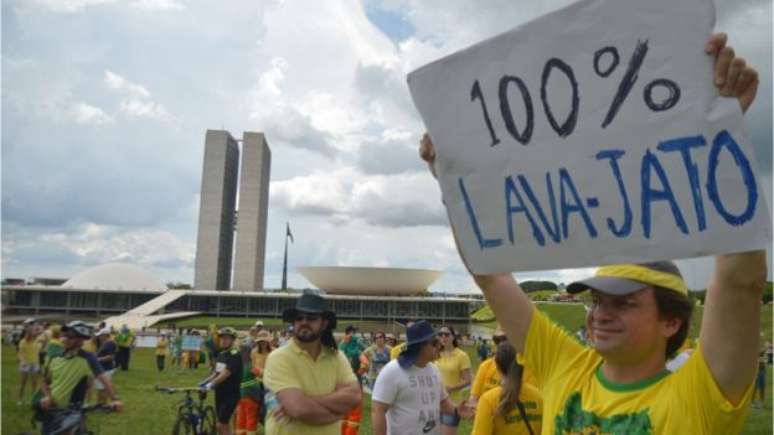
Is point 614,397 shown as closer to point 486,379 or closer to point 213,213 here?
point 486,379

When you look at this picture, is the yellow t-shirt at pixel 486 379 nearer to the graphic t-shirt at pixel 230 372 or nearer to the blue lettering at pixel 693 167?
the graphic t-shirt at pixel 230 372

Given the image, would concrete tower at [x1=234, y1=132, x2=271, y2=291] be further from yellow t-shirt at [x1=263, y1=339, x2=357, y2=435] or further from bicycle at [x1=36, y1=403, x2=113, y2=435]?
yellow t-shirt at [x1=263, y1=339, x2=357, y2=435]

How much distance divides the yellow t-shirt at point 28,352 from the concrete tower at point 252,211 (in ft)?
232

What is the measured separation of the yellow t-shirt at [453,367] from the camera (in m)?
7.40

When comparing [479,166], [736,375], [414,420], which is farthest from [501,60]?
[414,420]

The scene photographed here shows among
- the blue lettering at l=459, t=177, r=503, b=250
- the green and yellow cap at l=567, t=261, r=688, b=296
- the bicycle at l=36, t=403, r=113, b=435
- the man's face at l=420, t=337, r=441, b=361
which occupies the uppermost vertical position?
the blue lettering at l=459, t=177, r=503, b=250

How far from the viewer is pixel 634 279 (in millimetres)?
1782

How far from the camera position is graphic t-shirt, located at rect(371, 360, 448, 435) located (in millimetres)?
4301

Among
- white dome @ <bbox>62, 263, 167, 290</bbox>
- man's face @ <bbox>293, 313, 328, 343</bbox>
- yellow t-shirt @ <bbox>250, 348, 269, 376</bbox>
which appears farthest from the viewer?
white dome @ <bbox>62, 263, 167, 290</bbox>

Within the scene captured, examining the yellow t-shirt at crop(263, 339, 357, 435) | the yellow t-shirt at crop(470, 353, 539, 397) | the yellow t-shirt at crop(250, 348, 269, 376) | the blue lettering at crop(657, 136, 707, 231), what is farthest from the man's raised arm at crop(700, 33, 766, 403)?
the yellow t-shirt at crop(250, 348, 269, 376)

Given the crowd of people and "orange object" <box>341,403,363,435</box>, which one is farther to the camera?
"orange object" <box>341,403,363,435</box>

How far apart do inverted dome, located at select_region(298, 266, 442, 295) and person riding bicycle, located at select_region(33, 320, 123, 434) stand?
70668 millimetres

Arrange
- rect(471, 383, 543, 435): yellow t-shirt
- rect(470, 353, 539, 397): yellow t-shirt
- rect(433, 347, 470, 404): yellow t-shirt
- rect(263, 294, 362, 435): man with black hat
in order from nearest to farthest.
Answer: rect(471, 383, 543, 435): yellow t-shirt
rect(263, 294, 362, 435): man with black hat
rect(470, 353, 539, 397): yellow t-shirt
rect(433, 347, 470, 404): yellow t-shirt

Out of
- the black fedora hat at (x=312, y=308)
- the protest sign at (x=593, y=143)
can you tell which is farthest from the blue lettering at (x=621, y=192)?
the black fedora hat at (x=312, y=308)
